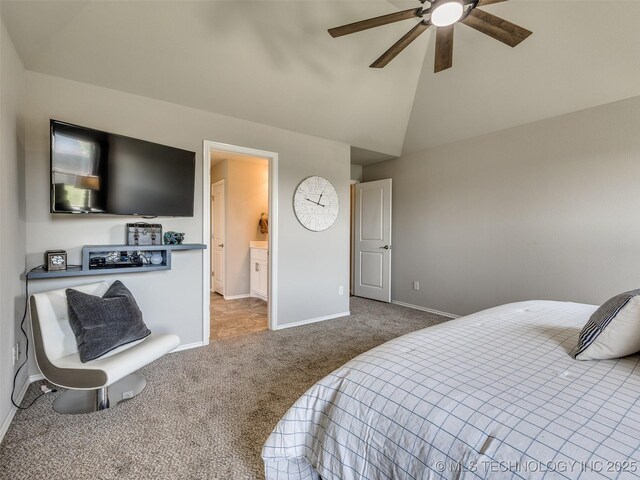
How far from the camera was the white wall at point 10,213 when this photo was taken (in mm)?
1730

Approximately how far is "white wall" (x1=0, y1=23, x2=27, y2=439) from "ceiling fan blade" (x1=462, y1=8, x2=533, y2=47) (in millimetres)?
2679

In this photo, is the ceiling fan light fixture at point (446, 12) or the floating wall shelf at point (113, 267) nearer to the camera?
the ceiling fan light fixture at point (446, 12)

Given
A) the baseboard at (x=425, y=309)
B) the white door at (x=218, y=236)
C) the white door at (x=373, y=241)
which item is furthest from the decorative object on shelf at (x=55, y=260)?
the baseboard at (x=425, y=309)

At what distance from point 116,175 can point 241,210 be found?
2946mm

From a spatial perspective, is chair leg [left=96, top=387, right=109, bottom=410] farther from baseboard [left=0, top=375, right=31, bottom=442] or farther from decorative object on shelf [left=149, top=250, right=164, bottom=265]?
decorative object on shelf [left=149, top=250, right=164, bottom=265]

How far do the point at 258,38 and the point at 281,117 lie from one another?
896 mm

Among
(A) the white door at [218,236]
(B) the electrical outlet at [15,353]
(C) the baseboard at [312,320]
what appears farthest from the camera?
(A) the white door at [218,236]

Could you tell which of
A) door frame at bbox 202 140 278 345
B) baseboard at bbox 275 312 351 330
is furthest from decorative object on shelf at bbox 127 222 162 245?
baseboard at bbox 275 312 351 330

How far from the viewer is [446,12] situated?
166 cm

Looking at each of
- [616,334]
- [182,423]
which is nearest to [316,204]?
[182,423]

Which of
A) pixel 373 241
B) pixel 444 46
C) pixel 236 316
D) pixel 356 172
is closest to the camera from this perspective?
pixel 444 46

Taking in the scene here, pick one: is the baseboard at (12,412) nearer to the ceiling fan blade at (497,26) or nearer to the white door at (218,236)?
the white door at (218,236)

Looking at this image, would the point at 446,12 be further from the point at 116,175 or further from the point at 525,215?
the point at 525,215

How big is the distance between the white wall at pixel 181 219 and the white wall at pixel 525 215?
1.19 meters
